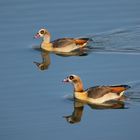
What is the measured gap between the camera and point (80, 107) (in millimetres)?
20125

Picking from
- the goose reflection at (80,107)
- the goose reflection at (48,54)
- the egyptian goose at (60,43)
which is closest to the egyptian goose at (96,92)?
the goose reflection at (80,107)

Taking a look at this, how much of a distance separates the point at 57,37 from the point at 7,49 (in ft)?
7.42

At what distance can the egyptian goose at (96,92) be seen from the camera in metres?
20.1

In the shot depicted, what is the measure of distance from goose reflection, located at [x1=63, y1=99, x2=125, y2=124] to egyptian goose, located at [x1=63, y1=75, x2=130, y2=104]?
0.38ft

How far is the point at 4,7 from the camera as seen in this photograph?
2695 centimetres

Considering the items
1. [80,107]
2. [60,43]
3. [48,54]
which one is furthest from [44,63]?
[80,107]

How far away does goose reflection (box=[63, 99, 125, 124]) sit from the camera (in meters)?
19.2

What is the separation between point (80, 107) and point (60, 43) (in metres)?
4.52

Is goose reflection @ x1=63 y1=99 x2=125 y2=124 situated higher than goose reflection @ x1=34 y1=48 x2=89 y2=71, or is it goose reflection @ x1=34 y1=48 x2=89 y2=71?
goose reflection @ x1=34 y1=48 x2=89 y2=71

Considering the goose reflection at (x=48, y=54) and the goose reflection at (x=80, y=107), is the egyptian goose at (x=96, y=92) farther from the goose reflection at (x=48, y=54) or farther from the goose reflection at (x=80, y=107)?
the goose reflection at (x=48, y=54)

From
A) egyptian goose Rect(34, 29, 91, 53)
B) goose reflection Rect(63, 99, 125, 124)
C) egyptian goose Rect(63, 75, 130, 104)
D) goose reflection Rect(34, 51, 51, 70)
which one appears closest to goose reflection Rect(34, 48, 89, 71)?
goose reflection Rect(34, 51, 51, 70)

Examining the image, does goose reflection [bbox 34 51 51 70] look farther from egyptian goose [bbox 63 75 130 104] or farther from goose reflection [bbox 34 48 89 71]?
egyptian goose [bbox 63 75 130 104]

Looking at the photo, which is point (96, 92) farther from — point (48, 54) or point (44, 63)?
point (48, 54)

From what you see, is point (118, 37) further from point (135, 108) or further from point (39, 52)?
point (135, 108)
